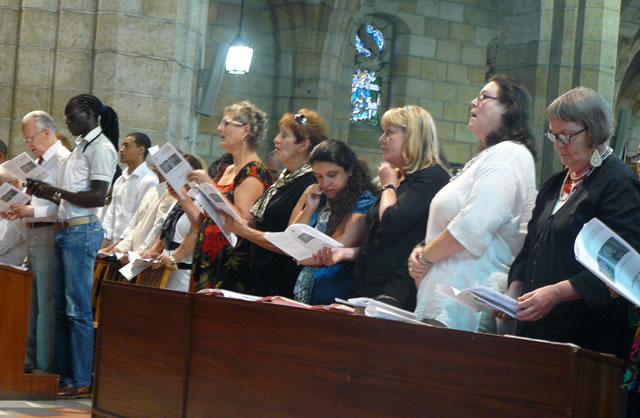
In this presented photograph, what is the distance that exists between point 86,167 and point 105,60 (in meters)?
2.12

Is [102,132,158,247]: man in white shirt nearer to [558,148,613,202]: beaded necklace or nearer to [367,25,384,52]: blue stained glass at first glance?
[558,148,613,202]: beaded necklace

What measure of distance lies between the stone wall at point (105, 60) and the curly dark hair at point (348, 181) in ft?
11.0

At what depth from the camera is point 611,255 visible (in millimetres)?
2674

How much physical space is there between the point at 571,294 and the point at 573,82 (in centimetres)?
625

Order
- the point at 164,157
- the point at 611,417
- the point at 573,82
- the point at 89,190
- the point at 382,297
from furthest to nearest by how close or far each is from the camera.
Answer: the point at 573,82
the point at 89,190
the point at 164,157
the point at 382,297
the point at 611,417

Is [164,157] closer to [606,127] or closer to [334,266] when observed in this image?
[334,266]

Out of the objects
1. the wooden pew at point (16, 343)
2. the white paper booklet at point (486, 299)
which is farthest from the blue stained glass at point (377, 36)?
the white paper booklet at point (486, 299)

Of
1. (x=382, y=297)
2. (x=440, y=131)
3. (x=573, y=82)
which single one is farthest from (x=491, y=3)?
(x=382, y=297)

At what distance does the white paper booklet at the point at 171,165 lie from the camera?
456cm

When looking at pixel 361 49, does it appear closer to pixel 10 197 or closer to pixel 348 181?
pixel 10 197

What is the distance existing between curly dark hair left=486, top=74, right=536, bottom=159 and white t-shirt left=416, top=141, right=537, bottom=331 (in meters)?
0.07

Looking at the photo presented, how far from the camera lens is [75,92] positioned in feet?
24.3

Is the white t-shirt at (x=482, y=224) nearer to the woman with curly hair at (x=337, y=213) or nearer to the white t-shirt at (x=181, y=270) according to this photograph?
the woman with curly hair at (x=337, y=213)

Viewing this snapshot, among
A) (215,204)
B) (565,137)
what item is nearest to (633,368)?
(565,137)
